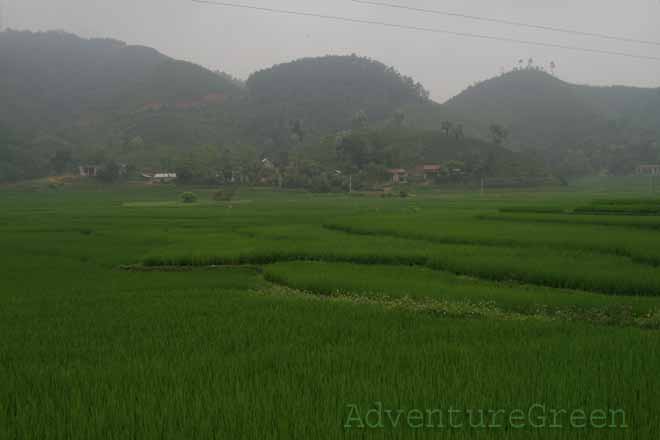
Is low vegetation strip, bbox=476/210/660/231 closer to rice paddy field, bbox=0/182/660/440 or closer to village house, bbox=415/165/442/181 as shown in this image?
rice paddy field, bbox=0/182/660/440

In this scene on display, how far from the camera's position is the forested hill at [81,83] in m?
114

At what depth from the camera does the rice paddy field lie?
3.40 meters

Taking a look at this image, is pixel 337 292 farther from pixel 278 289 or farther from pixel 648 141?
pixel 648 141

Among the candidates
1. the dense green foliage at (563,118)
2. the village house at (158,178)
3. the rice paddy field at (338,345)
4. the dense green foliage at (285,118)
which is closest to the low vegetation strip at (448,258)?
the rice paddy field at (338,345)

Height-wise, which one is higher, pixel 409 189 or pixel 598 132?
pixel 598 132

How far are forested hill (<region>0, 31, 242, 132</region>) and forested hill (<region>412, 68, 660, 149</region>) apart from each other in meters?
65.3

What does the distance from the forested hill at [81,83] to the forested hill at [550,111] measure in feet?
214

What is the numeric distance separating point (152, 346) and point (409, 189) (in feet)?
199

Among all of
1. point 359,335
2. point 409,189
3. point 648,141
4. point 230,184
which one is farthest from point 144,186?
point 648,141

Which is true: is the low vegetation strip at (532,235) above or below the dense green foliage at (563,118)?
below

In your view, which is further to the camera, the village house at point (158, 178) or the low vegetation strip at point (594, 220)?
the village house at point (158, 178)

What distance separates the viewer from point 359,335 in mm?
5621

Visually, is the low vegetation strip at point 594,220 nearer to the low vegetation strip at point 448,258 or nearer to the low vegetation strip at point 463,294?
the low vegetation strip at point 448,258

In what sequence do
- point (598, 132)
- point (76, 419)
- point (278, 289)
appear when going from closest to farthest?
point (76, 419) < point (278, 289) < point (598, 132)
